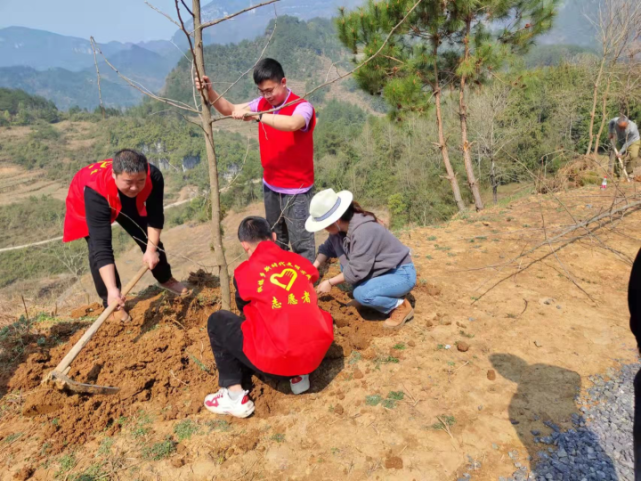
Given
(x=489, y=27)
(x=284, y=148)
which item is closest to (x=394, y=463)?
(x=284, y=148)

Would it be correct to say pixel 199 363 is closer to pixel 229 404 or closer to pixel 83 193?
pixel 229 404

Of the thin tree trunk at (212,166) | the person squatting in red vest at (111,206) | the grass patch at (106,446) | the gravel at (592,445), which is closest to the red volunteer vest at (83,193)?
the person squatting in red vest at (111,206)

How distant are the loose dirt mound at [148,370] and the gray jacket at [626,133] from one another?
658 centimetres

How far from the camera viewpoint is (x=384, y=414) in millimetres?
2014

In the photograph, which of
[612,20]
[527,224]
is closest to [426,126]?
[612,20]

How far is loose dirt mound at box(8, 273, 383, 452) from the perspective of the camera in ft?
6.86

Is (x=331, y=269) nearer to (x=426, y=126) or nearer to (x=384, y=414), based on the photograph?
(x=384, y=414)

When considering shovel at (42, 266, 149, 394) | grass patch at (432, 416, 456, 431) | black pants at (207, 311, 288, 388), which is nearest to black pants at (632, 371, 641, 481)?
grass patch at (432, 416, 456, 431)

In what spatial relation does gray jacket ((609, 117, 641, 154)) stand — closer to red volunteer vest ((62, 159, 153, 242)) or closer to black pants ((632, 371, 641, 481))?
black pants ((632, 371, 641, 481))

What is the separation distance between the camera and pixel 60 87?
15700cm

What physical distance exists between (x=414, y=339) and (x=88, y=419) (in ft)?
6.97

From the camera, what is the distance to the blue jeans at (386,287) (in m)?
2.62

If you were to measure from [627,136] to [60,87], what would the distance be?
202601mm

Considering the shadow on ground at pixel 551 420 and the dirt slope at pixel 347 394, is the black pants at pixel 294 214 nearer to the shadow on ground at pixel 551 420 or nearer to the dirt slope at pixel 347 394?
the dirt slope at pixel 347 394
